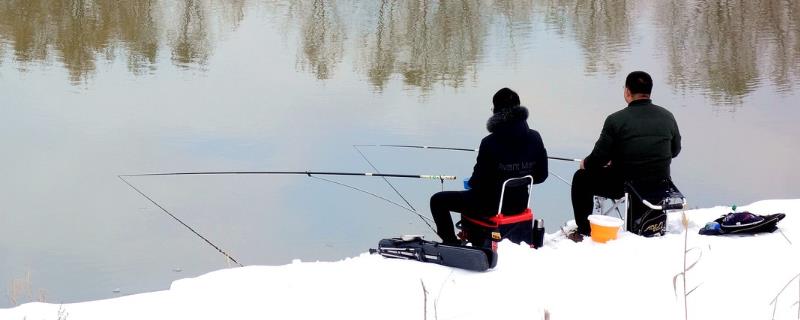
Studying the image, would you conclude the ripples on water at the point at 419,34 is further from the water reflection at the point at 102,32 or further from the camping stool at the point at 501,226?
the camping stool at the point at 501,226

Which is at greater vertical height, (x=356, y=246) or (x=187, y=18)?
(x=187, y=18)

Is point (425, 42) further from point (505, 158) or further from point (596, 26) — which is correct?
point (505, 158)

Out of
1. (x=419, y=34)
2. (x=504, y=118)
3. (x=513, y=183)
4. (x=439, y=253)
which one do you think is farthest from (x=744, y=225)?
(x=419, y=34)

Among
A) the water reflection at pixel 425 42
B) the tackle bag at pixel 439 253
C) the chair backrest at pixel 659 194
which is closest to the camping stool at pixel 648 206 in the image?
the chair backrest at pixel 659 194

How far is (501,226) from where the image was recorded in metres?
4.77

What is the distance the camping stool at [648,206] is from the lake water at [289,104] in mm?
2224

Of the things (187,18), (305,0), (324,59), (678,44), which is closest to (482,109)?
(324,59)

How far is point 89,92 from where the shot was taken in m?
16.4

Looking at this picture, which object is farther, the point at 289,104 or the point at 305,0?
the point at 305,0

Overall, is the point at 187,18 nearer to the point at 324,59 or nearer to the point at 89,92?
the point at 324,59

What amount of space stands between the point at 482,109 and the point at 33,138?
6398 mm

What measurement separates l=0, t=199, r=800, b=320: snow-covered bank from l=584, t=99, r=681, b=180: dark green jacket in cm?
67

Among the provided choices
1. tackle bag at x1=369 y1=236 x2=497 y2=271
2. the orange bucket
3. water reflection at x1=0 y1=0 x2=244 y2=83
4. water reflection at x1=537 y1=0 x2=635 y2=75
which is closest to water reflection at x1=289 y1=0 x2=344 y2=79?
water reflection at x1=0 y1=0 x2=244 y2=83

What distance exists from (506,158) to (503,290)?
1.06 meters
